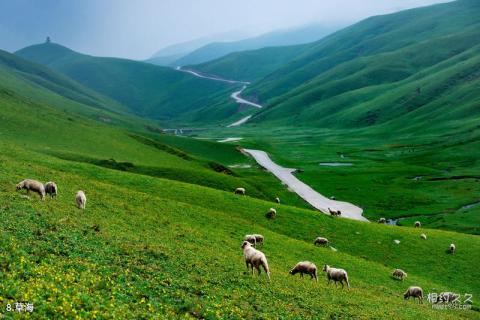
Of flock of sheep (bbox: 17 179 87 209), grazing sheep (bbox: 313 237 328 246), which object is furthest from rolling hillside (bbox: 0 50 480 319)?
grazing sheep (bbox: 313 237 328 246)

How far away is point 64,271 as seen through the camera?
21016 mm

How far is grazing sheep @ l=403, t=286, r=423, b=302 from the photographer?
36.9 meters

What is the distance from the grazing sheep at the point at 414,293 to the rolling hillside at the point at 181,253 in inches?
35.2

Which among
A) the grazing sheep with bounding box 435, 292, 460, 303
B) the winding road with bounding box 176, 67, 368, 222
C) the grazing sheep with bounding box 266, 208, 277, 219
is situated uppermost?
the grazing sheep with bounding box 266, 208, 277, 219

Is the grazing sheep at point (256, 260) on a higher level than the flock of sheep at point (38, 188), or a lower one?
lower

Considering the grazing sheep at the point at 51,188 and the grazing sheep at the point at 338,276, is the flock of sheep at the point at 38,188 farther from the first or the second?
the grazing sheep at the point at 338,276

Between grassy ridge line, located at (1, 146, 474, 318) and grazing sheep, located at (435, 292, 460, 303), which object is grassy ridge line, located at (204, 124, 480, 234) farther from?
grassy ridge line, located at (1, 146, 474, 318)

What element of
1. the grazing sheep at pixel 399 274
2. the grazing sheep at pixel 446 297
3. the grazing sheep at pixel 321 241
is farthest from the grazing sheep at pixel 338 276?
the grazing sheep at pixel 321 241

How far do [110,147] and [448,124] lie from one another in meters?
165

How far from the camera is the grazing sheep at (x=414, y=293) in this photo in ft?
121

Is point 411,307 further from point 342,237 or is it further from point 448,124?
point 448,124

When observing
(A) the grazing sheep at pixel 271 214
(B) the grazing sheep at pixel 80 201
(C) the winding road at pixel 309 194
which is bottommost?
(C) the winding road at pixel 309 194

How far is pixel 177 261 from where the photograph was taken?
28266mm

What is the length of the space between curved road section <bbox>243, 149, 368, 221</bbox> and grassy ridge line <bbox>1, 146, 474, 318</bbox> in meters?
45.7
